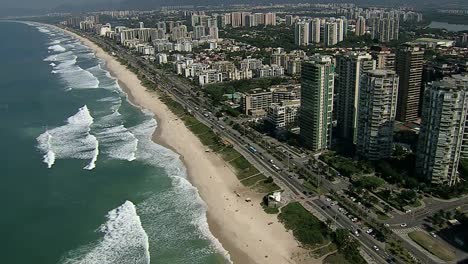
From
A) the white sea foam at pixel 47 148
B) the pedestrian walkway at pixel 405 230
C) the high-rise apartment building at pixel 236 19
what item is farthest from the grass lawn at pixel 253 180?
the high-rise apartment building at pixel 236 19

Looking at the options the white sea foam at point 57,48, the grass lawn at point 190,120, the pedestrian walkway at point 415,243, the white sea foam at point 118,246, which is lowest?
the white sea foam at point 118,246

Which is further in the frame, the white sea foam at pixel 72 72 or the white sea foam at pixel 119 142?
the white sea foam at pixel 72 72

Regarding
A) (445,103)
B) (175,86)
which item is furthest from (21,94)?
(445,103)

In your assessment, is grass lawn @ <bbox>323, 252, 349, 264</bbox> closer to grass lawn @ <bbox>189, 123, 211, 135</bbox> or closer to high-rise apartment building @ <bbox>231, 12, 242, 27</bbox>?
grass lawn @ <bbox>189, 123, 211, 135</bbox>

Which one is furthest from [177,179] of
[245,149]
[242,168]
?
[245,149]

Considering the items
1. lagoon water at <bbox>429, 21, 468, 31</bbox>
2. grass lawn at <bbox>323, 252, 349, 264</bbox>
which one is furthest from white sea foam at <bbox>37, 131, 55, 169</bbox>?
lagoon water at <bbox>429, 21, 468, 31</bbox>

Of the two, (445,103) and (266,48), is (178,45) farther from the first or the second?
(445,103)

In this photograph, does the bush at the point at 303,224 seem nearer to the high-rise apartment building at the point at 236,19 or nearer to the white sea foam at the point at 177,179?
the white sea foam at the point at 177,179

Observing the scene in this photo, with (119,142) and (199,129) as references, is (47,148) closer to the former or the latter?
(119,142)
